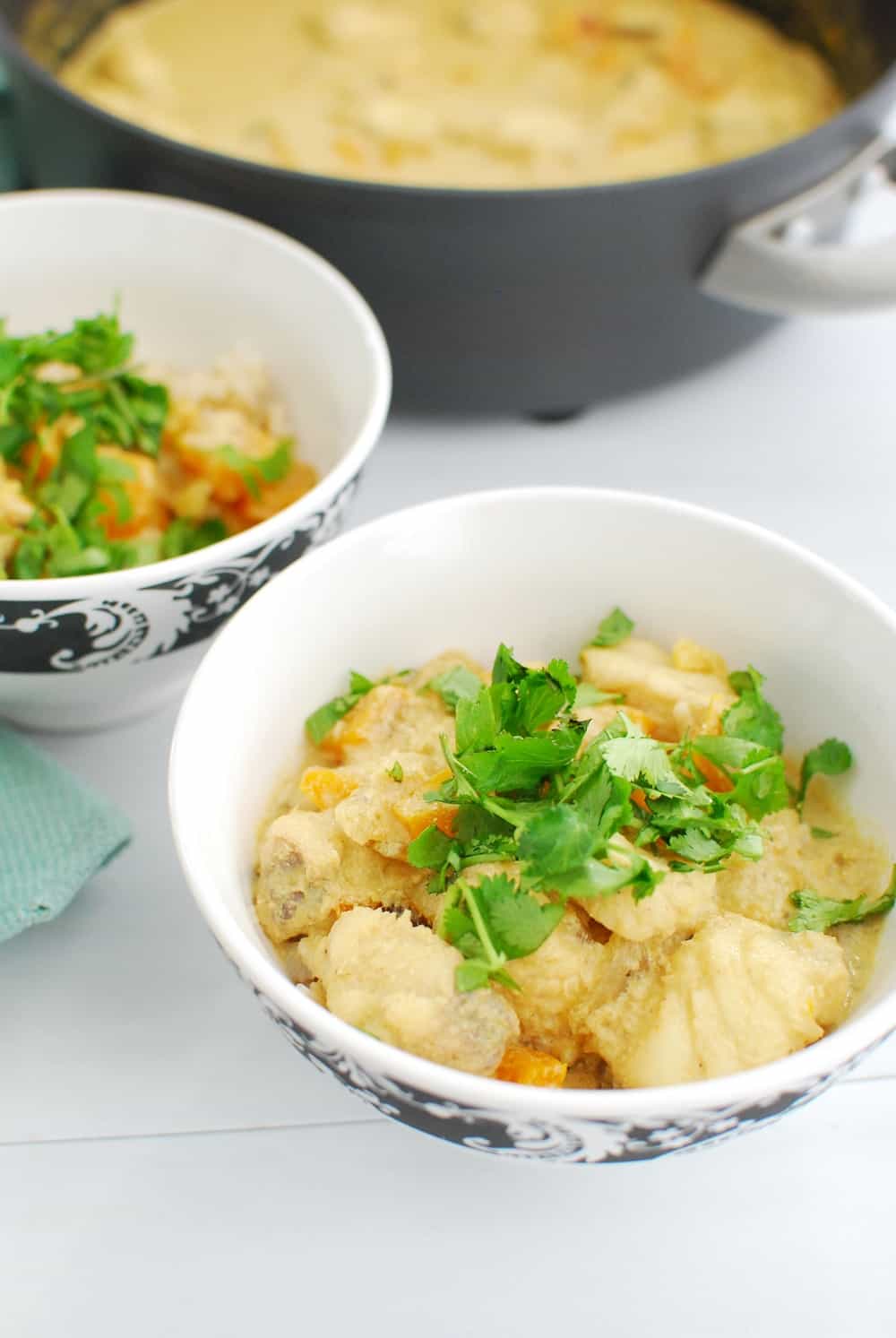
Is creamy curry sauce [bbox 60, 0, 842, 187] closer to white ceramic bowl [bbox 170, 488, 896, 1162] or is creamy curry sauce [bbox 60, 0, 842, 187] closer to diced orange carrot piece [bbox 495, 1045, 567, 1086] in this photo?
white ceramic bowl [bbox 170, 488, 896, 1162]

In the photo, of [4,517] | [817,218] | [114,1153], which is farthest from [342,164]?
[114,1153]

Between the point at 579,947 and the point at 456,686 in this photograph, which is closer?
the point at 579,947

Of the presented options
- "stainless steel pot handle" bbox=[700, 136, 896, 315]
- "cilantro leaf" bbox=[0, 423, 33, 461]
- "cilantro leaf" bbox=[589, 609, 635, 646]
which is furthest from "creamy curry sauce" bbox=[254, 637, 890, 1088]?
"stainless steel pot handle" bbox=[700, 136, 896, 315]

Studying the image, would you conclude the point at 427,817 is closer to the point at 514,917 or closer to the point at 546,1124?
the point at 514,917

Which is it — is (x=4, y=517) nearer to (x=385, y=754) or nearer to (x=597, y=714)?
(x=385, y=754)

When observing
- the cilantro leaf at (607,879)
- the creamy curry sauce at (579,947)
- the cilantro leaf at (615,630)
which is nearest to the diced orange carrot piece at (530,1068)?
the creamy curry sauce at (579,947)

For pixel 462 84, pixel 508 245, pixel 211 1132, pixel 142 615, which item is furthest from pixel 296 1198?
pixel 462 84

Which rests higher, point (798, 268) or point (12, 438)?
point (798, 268)
